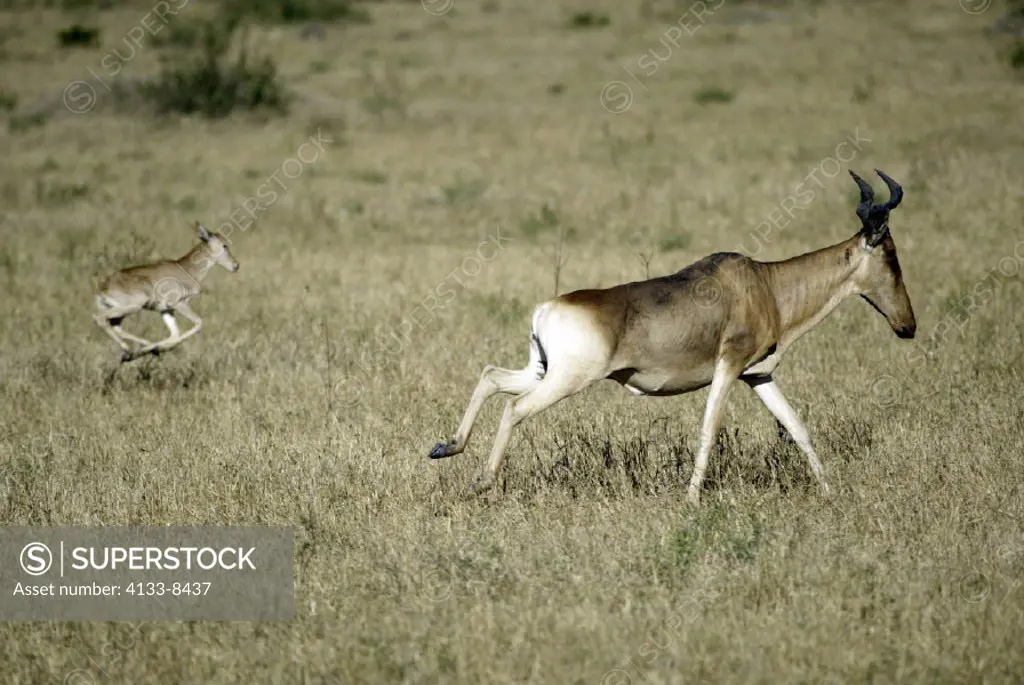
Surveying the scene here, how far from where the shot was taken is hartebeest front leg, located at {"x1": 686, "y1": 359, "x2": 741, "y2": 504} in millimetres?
8094

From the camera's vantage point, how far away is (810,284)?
8.81m

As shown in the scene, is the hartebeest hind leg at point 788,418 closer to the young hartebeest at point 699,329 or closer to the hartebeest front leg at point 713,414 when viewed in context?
the young hartebeest at point 699,329

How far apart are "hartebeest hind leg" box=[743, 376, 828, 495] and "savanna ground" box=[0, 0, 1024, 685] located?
18 centimetres

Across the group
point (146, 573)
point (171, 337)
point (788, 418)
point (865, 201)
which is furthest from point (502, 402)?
point (146, 573)

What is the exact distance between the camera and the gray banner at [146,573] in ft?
22.3

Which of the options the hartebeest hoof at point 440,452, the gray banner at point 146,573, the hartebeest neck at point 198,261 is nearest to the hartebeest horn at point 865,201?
the hartebeest hoof at point 440,452

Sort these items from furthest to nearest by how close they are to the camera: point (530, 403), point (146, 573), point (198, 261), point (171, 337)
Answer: point (198, 261) → point (171, 337) → point (530, 403) → point (146, 573)

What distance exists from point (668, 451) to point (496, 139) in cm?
1665

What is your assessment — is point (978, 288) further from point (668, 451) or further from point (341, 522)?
point (341, 522)

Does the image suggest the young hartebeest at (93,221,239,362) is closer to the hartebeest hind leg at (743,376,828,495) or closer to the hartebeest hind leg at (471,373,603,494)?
the hartebeest hind leg at (471,373,603,494)

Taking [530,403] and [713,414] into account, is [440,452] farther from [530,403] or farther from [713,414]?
[713,414]

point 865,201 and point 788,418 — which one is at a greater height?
point 865,201

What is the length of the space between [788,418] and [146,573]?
3.92m

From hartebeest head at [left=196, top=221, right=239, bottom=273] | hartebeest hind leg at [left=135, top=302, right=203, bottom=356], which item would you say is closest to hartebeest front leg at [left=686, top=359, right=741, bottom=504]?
hartebeest hind leg at [left=135, top=302, right=203, bottom=356]
